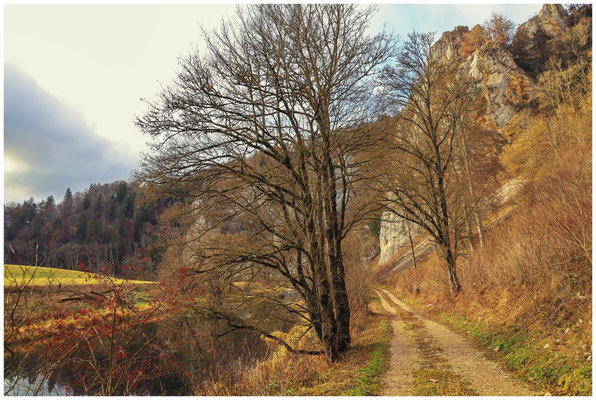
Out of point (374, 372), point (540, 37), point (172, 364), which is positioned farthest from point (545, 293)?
point (540, 37)

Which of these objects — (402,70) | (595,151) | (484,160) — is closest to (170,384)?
(595,151)

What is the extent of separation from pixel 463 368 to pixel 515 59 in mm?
39540

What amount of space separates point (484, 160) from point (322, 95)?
26.7 m

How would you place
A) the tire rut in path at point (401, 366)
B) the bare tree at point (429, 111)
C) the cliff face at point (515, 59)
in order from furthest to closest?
the cliff face at point (515, 59), the bare tree at point (429, 111), the tire rut in path at point (401, 366)

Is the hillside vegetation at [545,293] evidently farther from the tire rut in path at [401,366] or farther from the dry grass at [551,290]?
the tire rut in path at [401,366]

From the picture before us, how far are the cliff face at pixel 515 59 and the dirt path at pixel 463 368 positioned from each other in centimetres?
2277

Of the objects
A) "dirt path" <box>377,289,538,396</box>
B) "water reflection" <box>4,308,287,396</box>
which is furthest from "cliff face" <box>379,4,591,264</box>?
"dirt path" <box>377,289,538,396</box>

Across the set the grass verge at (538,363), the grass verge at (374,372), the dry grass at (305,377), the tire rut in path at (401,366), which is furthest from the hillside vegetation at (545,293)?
the dry grass at (305,377)

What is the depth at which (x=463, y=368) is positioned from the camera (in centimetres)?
695

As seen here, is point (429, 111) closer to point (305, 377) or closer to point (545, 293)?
point (545, 293)

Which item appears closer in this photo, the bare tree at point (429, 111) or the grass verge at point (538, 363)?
the grass verge at point (538, 363)

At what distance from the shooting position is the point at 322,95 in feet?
30.0

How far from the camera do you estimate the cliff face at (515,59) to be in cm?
3225

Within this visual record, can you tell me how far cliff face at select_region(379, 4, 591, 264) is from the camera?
32250mm
